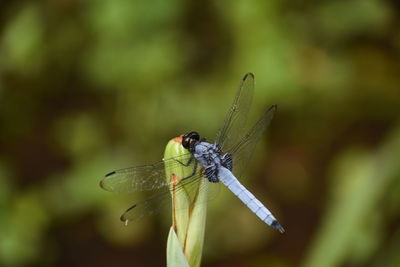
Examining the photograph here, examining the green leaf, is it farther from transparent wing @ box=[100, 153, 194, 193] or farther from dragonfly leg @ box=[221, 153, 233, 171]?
dragonfly leg @ box=[221, 153, 233, 171]

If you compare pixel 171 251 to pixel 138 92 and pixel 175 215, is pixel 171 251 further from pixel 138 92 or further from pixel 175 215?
pixel 138 92

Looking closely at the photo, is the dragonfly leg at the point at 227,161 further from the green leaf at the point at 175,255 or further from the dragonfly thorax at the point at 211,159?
the green leaf at the point at 175,255

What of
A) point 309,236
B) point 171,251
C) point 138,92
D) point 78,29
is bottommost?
point 171,251

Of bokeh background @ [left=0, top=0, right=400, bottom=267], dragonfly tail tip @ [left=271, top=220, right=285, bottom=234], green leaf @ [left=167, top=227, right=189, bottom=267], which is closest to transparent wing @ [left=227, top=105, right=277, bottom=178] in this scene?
dragonfly tail tip @ [left=271, top=220, right=285, bottom=234]

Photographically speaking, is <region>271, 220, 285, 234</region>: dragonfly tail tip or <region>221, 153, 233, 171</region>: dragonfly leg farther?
<region>221, 153, 233, 171</region>: dragonfly leg

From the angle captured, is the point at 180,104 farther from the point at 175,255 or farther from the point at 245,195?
the point at 175,255

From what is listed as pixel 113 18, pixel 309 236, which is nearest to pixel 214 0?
pixel 113 18
